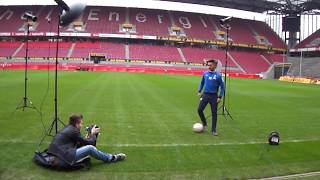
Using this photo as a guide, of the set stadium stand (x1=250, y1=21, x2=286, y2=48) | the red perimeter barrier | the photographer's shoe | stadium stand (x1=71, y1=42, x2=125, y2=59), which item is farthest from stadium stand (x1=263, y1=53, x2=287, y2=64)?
the photographer's shoe

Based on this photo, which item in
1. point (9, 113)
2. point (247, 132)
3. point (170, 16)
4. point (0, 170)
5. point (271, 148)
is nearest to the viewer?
point (0, 170)

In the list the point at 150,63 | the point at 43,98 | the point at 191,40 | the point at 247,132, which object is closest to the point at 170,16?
the point at 191,40

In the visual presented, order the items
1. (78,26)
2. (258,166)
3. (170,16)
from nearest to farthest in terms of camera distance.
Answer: (258,166), (78,26), (170,16)

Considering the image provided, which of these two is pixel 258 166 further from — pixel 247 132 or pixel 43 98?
pixel 43 98

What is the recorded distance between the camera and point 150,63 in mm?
81938

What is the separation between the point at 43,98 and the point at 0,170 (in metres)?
14.1

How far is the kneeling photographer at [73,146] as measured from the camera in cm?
887

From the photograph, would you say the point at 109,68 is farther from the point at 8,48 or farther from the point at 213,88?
the point at 213,88

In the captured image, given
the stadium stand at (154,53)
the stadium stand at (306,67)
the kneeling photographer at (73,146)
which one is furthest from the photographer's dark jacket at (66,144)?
the stadium stand at (154,53)

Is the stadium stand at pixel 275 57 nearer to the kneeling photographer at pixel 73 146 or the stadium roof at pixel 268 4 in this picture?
the stadium roof at pixel 268 4

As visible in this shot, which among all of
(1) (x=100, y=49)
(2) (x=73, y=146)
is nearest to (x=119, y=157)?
(2) (x=73, y=146)

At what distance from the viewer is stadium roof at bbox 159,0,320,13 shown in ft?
270

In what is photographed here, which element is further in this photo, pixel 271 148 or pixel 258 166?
pixel 271 148

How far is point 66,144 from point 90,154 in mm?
585
